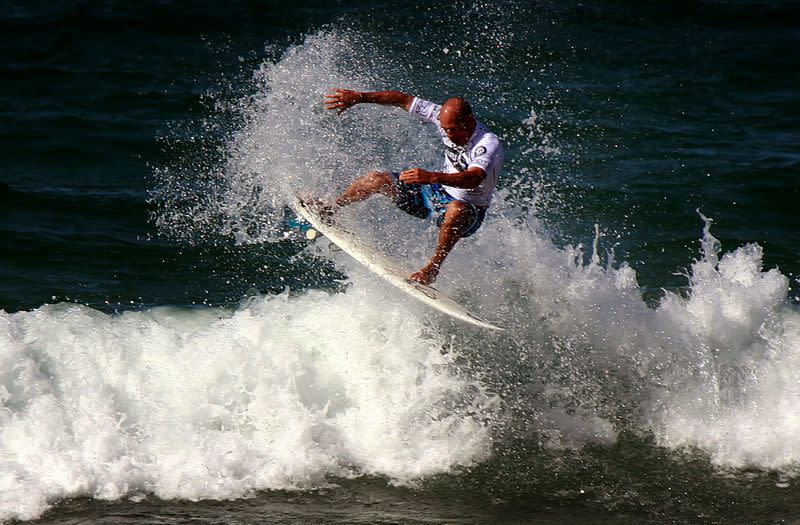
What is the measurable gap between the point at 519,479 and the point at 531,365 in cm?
135

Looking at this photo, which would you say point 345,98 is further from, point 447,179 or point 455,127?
point 447,179

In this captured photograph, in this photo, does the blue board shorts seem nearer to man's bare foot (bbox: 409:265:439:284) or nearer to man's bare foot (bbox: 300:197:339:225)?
man's bare foot (bbox: 409:265:439:284)

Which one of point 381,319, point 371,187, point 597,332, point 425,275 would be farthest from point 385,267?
point 597,332

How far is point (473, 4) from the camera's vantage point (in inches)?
696

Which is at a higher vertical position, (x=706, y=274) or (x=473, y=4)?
(x=473, y=4)

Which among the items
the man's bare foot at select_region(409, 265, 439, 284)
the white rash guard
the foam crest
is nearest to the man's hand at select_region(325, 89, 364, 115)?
the white rash guard

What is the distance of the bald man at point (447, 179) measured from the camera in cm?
741

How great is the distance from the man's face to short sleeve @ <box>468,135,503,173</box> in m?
0.12

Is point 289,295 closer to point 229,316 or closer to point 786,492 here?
point 229,316

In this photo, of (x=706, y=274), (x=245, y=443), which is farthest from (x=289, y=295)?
(x=706, y=274)

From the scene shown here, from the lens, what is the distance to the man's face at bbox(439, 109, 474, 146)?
24.4 feet

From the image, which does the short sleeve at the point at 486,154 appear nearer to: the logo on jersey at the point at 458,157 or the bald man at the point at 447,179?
the bald man at the point at 447,179

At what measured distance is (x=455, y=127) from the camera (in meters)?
7.46

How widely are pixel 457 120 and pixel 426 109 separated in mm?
669
